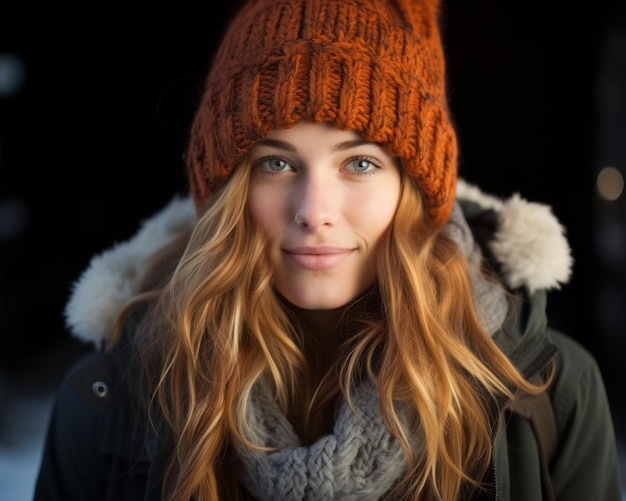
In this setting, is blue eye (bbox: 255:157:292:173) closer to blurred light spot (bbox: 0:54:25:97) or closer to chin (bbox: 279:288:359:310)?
chin (bbox: 279:288:359:310)

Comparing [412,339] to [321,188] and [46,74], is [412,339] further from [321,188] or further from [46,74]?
[46,74]

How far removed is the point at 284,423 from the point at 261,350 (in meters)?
0.20

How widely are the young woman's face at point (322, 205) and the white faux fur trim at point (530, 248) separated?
0.43 metres

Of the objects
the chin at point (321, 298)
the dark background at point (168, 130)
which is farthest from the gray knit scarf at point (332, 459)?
the dark background at point (168, 130)

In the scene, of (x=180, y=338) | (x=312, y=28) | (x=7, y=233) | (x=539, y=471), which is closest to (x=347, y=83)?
(x=312, y=28)

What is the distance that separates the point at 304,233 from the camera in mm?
1473

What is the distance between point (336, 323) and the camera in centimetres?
174

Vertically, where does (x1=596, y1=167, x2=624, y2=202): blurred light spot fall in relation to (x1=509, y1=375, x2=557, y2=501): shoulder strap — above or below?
above

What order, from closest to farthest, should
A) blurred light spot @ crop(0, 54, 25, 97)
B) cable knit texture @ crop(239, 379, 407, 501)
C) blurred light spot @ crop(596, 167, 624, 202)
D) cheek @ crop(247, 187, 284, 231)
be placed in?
cable knit texture @ crop(239, 379, 407, 501)
cheek @ crop(247, 187, 284, 231)
blurred light spot @ crop(596, 167, 624, 202)
blurred light spot @ crop(0, 54, 25, 97)

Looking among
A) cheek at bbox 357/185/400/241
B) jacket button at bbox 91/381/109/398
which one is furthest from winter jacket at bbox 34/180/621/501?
cheek at bbox 357/185/400/241

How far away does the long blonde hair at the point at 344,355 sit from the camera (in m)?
1.48

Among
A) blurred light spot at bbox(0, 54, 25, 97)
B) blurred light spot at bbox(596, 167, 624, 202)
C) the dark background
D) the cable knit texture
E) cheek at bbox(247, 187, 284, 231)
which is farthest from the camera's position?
blurred light spot at bbox(0, 54, 25, 97)

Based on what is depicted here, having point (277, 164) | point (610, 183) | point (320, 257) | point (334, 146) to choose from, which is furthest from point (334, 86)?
point (610, 183)

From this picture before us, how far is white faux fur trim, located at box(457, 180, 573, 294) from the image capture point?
5.54 ft
